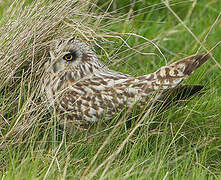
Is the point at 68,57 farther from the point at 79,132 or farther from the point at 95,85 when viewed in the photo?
the point at 79,132

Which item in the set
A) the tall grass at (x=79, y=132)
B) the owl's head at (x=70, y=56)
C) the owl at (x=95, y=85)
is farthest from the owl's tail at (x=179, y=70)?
the owl's head at (x=70, y=56)

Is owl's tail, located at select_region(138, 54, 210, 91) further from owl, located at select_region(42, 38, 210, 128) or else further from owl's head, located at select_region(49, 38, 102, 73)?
owl's head, located at select_region(49, 38, 102, 73)

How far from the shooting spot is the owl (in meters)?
3.62

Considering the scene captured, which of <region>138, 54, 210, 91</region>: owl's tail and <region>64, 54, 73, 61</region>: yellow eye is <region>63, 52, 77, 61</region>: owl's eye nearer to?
<region>64, 54, 73, 61</region>: yellow eye

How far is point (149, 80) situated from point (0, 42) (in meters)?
1.21

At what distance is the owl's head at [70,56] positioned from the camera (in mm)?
3875

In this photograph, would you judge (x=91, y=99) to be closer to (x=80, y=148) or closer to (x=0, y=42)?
(x=80, y=148)

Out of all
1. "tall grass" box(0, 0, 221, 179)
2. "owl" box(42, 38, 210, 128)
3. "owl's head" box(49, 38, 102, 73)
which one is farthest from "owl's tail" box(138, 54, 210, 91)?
"owl's head" box(49, 38, 102, 73)

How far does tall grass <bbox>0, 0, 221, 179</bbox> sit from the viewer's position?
3.38 metres

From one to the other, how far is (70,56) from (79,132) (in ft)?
1.94

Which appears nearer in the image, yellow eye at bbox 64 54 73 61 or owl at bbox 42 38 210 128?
owl at bbox 42 38 210 128

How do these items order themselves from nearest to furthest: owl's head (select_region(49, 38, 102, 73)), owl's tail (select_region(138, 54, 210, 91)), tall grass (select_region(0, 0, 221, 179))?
tall grass (select_region(0, 0, 221, 179))
owl's tail (select_region(138, 54, 210, 91))
owl's head (select_region(49, 38, 102, 73))

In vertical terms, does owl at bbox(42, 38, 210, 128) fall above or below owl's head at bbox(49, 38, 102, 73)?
below

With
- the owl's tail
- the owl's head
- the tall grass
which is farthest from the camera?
the owl's head
